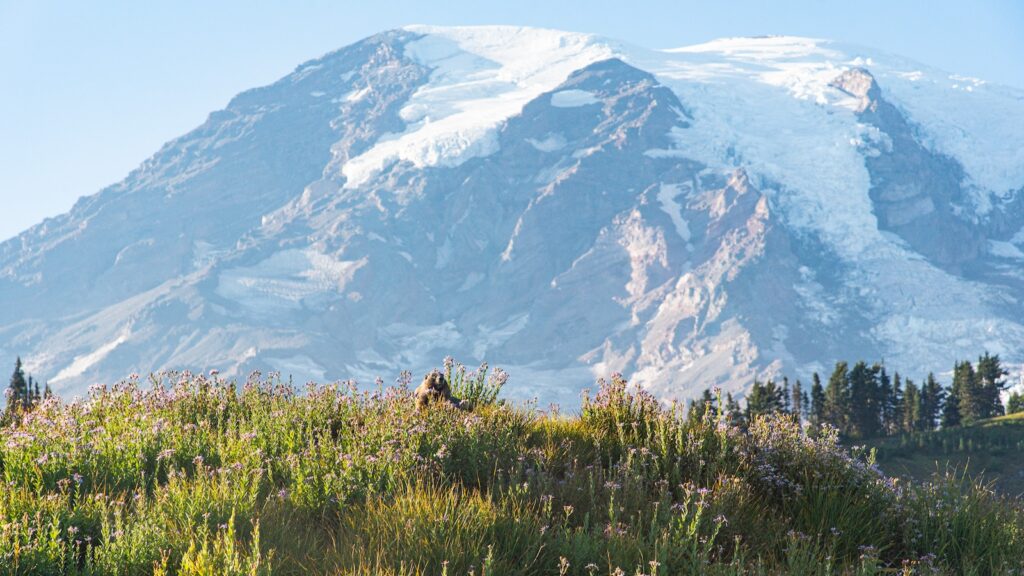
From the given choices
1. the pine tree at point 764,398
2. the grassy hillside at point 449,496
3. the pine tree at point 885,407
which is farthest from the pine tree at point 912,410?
the grassy hillside at point 449,496

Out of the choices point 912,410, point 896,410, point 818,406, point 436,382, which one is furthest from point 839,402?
point 436,382

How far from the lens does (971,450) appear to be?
9031cm

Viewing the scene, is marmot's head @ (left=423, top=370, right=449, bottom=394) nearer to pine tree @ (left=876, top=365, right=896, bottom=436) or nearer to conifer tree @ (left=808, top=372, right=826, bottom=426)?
conifer tree @ (left=808, top=372, right=826, bottom=426)

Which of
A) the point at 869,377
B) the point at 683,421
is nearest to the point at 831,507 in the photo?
the point at 683,421

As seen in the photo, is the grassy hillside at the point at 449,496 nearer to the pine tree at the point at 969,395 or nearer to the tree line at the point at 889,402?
the tree line at the point at 889,402

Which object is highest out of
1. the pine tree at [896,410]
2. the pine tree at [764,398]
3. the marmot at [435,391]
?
the marmot at [435,391]

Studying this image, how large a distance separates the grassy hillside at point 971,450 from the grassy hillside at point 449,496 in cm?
7496

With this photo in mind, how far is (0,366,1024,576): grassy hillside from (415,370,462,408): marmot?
464 millimetres

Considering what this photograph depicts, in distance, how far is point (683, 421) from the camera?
964cm

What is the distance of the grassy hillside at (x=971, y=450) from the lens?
8131 centimetres

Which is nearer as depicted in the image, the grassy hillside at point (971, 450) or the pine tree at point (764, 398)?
the grassy hillside at point (971, 450)

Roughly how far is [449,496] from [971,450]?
96.2m

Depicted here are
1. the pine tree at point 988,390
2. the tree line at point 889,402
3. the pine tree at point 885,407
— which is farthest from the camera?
the pine tree at point 988,390

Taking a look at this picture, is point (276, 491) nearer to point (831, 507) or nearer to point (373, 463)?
point (373, 463)
